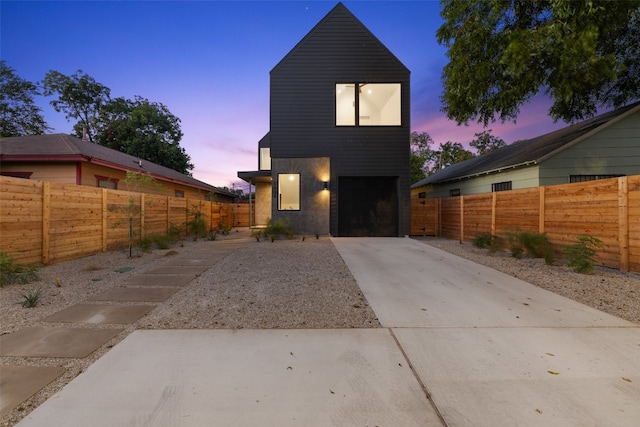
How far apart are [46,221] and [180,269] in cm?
312

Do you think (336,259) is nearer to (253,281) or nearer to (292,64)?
Result: (253,281)

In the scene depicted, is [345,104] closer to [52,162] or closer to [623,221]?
[623,221]

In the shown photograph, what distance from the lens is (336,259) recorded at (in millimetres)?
6648

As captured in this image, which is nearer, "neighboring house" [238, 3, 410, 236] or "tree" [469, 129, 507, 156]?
"neighboring house" [238, 3, 410, 236]

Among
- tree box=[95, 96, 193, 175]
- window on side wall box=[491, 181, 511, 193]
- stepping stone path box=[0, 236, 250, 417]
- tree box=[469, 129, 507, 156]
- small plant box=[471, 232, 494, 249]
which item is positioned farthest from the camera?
tree box=[469, 129, 507, 156]

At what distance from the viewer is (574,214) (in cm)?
610

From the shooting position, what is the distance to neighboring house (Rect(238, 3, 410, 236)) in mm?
11117

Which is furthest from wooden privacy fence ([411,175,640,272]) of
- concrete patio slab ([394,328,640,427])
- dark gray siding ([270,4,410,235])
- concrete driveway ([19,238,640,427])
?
concrete patio slab ([394,328,640,427])

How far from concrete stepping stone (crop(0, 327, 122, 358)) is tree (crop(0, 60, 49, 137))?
1097 inches

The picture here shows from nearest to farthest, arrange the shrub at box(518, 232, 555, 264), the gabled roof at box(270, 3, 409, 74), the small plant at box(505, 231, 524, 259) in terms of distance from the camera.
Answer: the shrub at box(518, 232, 555, 264)
the small plant at box(505, 231, 524, 259)
the gabled roof at box(270, 3, 409, 74)

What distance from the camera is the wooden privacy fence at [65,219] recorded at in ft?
16.7

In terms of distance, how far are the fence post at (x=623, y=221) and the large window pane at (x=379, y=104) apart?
24.0ft

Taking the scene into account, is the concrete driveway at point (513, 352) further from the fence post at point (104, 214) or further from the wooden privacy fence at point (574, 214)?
the fence post at point (104, 214)

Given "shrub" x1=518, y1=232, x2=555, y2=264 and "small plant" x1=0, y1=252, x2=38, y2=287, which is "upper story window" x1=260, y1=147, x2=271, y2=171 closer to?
"small plant" x1=0, y1=252, x2=38, y2=287
